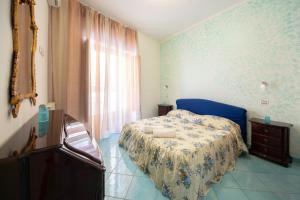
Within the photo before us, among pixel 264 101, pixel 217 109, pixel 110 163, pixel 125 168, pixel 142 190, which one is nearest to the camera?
pixel 142 190

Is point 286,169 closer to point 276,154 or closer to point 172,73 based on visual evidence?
point 276,154

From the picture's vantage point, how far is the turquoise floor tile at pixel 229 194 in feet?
5.47

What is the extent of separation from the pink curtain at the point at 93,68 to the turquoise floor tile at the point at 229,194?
8.33 feet

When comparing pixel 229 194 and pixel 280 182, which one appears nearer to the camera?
pixel 229 194

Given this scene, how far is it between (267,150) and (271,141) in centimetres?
18

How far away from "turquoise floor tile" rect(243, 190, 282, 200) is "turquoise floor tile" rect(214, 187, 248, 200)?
66 mm

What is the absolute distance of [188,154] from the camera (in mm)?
Answer: 1701

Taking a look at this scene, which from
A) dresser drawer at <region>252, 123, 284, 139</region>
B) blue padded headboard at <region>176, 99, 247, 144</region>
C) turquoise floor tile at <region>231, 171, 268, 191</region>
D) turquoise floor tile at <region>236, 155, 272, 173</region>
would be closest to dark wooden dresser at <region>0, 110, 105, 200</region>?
turquoise floor tile at <region>231, 171, 268, 191</region>

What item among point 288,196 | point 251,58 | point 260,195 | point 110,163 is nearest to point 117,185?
point 110,163

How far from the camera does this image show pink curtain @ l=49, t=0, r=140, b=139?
273cm

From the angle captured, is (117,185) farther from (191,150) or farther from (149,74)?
(149,74)

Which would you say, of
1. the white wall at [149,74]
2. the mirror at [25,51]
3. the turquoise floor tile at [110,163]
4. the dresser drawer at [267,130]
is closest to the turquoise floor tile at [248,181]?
the dresser drawer at [267,130]

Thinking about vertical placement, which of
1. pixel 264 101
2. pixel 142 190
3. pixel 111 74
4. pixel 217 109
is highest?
pixel 111 74

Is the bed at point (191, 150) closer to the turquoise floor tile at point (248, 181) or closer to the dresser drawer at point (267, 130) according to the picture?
the turquoise floor tile at point (248, 181)
